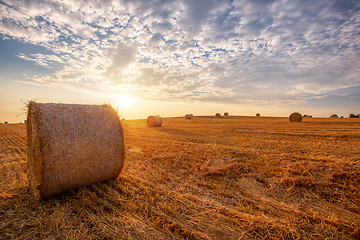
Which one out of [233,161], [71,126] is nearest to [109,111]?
[71,126]

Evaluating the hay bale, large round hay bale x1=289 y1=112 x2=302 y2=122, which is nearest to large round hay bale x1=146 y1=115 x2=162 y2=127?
the hay bale

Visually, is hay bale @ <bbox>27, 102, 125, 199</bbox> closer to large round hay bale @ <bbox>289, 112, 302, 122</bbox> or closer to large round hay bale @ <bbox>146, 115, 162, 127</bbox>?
large round hay bale @ <bbox>146, 115, 162, 127</bbox>

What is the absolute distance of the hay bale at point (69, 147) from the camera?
4035 millimetres

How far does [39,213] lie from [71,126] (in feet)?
6.53

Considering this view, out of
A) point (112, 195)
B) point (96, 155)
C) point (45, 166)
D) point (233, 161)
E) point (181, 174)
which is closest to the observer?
point (45, 166)

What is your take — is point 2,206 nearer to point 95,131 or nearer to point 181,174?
point 95,131

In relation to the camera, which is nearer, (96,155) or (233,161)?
(96,155)

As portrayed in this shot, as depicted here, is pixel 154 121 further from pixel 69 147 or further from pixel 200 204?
pixel 200 204

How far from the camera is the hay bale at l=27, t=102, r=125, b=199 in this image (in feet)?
13.2

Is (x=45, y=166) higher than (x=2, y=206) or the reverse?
higher

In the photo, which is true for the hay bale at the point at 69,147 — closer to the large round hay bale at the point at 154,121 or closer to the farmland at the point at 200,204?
the farmland at the point at 200,204

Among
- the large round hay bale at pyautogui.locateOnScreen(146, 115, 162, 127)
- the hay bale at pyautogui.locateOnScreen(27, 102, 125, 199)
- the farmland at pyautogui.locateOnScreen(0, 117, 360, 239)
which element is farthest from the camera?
the large round hay bale at pyautogui.locateOnScreen(146, 115, 162, 127)

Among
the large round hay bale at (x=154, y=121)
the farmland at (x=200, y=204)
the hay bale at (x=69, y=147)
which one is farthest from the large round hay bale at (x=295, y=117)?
the hay bale at (x=69, y=147)

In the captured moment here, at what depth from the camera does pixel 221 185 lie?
4980 mm
